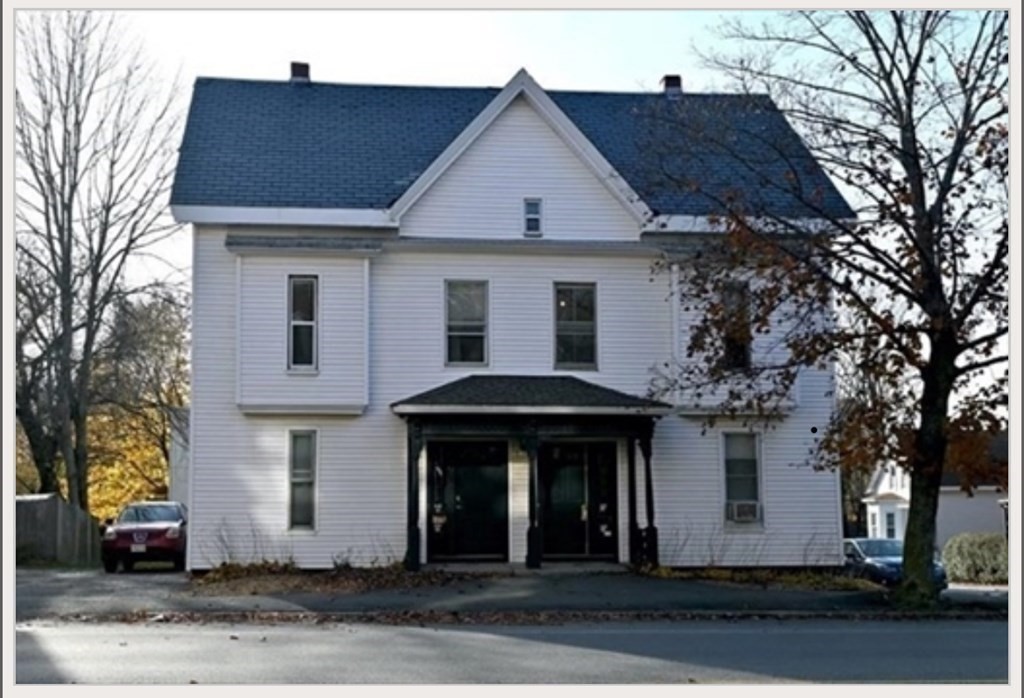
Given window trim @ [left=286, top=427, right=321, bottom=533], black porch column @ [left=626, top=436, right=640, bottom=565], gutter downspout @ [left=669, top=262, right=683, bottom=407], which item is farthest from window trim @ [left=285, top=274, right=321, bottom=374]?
gutter downspout @ [left=669, top=262, right=683, bottom=407]

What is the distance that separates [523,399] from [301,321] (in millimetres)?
4474

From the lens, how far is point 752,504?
26.6 metres

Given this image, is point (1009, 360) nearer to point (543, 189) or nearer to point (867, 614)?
point (867, 614)

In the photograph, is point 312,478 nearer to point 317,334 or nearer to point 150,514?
point 317,334

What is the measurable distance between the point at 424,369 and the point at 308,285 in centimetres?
272

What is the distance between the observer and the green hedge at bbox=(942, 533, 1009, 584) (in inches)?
1594

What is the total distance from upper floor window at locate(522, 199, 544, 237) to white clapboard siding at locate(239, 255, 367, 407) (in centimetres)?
334

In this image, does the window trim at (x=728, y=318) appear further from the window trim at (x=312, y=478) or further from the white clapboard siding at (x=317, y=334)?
the window trim at (x=312, y=478)

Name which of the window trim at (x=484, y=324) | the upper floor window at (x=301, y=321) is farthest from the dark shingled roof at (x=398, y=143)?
the window trim at (x=484, y=324)

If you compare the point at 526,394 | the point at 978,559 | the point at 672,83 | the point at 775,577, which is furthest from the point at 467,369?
the point at 978,559

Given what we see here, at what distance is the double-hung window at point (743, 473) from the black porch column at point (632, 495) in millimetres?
1910

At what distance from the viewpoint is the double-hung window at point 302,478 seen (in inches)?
1000

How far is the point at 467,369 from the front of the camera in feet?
85.5

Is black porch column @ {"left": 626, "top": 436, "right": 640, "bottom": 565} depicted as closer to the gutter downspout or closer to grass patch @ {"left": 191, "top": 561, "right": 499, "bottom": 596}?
the gutter downspout
